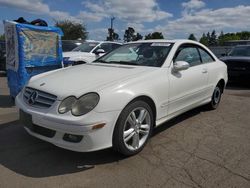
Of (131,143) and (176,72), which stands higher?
(176,72)

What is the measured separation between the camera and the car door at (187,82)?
4090 millimetres

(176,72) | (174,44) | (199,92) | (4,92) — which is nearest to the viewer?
(176,72)

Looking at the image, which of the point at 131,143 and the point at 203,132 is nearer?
the point at 131,143

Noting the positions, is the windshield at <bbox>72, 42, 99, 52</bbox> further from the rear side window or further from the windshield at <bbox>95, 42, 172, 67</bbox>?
the rear side window

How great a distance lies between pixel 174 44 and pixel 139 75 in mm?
1212

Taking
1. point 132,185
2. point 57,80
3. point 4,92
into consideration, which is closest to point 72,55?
point 4,92

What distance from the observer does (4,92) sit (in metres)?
7.71

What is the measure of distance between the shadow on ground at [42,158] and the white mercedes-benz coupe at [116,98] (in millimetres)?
292

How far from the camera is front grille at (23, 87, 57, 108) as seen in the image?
3.20m

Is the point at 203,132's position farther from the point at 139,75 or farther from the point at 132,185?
the point at 132,185

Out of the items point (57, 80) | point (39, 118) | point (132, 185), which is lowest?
point (132, 185)

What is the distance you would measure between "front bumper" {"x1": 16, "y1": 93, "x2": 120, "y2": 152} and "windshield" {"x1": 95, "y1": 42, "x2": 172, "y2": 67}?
4.63 feet

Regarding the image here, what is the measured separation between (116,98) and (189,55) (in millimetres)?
2217

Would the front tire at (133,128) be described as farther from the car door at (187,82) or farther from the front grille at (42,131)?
the front grille at (42,131)
